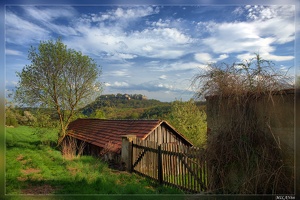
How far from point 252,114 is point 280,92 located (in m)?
0.63

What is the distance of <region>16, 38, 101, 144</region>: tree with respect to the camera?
45.9 ft

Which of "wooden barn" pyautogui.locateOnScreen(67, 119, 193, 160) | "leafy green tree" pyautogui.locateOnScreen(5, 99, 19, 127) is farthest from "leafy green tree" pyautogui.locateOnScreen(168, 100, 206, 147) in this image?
"leafy green tree" pyautogui.locateOnScreen(5, 99, 19, 127)

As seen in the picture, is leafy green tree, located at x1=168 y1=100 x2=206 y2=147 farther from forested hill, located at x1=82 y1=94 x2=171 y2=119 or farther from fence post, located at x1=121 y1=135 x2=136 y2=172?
fence post, located at x1=121 y1=135 x2=136 y2=172

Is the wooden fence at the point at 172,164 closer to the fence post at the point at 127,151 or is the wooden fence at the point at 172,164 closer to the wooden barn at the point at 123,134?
the fence post at the point at 127,151

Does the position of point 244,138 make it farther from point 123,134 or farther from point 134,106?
point 134,106

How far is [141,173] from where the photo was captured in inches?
332

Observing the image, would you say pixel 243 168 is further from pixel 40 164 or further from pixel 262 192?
pixel 40 164

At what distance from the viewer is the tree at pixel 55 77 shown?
13992 millimetres

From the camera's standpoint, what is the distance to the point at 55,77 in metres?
14.2

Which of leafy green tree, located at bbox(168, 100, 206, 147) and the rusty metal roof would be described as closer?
the rusty metal roof

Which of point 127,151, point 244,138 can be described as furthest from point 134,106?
point 244,138

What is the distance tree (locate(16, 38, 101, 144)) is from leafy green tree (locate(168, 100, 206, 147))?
35.7ft

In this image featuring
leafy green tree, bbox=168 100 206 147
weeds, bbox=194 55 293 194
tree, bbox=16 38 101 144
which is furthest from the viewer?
leafy green tree, bbox=168 100 206 147

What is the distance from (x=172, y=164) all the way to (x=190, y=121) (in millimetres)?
15607
